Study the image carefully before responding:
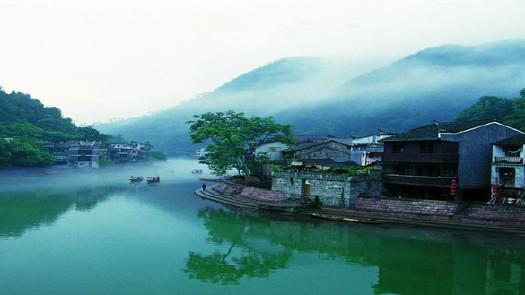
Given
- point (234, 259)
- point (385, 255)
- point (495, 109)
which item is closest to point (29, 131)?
point (234, 259)

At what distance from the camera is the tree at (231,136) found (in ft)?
139

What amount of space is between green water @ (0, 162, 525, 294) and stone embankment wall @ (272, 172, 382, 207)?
12.2 ft

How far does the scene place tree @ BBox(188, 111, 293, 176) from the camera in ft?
139

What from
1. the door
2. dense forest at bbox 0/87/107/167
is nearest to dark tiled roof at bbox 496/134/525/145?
the door

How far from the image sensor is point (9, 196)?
40125 millimetres

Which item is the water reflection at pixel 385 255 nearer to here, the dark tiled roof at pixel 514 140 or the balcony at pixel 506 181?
the balcony at pixel 506 181

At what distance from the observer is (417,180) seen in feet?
94.5

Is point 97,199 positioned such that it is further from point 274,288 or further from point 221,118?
point 274,288

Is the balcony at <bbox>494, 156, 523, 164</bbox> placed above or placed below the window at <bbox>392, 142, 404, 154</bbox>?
below

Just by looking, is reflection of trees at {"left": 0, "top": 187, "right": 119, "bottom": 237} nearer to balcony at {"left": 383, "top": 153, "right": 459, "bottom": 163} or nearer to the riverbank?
the riverbank

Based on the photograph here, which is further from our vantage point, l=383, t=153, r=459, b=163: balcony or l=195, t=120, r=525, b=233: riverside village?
l=383, t=153, r=459, b=163: balcony

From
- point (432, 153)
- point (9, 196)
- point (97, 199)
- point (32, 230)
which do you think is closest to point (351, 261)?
point (432, 153)

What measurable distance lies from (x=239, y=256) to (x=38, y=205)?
22224 millimetres

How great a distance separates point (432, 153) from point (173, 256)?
1761 centimetres
